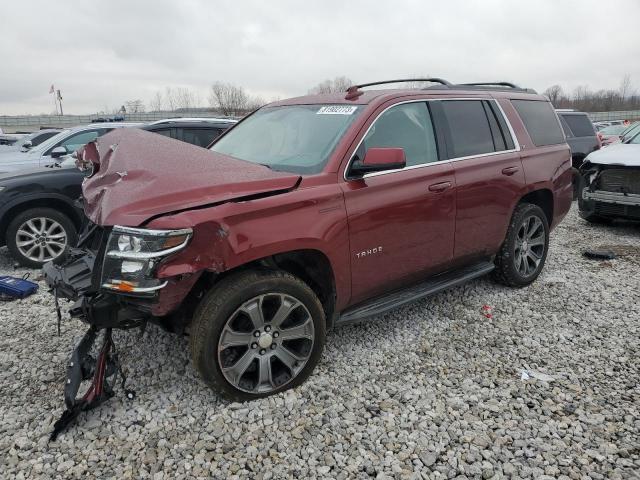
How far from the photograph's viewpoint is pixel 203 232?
99.0 inches

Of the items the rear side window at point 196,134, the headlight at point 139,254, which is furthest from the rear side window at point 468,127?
the rear side window at point 196,134

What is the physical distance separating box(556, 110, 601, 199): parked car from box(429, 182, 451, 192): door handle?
7786 millimetres

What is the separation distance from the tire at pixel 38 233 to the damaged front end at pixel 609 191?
7339 millimetres

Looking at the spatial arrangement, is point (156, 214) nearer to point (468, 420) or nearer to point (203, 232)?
point (203, 232)

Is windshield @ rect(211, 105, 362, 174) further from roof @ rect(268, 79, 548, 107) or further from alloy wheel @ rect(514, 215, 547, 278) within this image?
alloy wheel @ rect(514, 215, 547, 278)

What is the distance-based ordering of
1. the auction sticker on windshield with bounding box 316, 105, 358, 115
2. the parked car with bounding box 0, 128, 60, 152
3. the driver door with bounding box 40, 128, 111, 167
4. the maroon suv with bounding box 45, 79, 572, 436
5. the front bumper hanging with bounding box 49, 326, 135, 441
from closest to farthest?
the maroon suv with bounding box 45, 79, 572, 436, the front bumper hanging with bounding box 49, 326, 135, 441, the auction sticker on windshield with bounding box 316, 105, 358, 115, the driver door with bounding box 40, 128, 111, 167, the parked car with bounding box 0, 128, 60, 152

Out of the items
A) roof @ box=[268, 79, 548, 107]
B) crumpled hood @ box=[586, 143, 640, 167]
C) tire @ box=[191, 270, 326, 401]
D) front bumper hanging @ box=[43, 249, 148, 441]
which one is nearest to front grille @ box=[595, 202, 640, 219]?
crumpled hood @ box=[586, 143, 640, 167]

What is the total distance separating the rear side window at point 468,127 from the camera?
156 inches

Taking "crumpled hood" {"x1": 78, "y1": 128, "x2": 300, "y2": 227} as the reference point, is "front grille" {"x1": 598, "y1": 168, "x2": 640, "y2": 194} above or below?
below

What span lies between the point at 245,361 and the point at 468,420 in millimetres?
1388

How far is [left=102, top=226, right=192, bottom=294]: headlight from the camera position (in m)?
2.45

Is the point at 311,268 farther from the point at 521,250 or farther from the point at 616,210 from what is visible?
the point at 616,210

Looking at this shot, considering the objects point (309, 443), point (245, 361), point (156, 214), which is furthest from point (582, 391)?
point (156, 214)

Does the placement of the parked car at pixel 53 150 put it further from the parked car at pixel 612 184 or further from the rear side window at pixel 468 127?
the parked car at pixel 612 184
